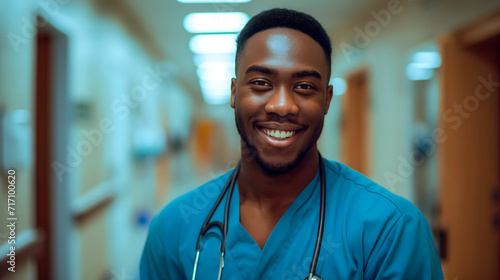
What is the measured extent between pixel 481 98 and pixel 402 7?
0.89 metres

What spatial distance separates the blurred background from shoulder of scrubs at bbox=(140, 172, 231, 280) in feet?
0.87

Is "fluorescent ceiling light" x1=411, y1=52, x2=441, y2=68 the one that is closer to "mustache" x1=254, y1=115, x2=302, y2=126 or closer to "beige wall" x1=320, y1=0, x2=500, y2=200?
"beige wall" x1=320, y1=0, x2=500, y2=200

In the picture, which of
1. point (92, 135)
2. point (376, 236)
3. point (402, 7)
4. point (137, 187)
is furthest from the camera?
point (137, 187)

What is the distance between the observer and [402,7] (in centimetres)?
248

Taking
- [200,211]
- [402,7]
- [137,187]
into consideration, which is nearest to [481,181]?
[402,7]

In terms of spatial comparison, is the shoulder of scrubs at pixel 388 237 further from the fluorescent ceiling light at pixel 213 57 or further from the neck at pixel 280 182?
the fluorescent ceiling light at pixel 213 57

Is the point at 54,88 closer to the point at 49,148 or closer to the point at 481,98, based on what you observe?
the point at 49,148

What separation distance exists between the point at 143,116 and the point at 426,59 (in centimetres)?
328

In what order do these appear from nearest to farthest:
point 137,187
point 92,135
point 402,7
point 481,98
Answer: point 481,98, point 402,7, point 92,135, point 137,187

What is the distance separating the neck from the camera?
88 centimetres

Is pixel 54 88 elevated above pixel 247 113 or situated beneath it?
elevated above

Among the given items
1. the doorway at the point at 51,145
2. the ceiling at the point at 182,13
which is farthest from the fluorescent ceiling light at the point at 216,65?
the doorway at the point at 51,145

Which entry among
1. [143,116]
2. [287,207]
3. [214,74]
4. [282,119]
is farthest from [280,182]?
[214,74]

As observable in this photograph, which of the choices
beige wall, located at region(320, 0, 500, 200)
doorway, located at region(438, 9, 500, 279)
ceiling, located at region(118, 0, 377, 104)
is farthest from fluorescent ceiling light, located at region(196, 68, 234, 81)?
doorway, located at region(438, 9, 500, 279)
